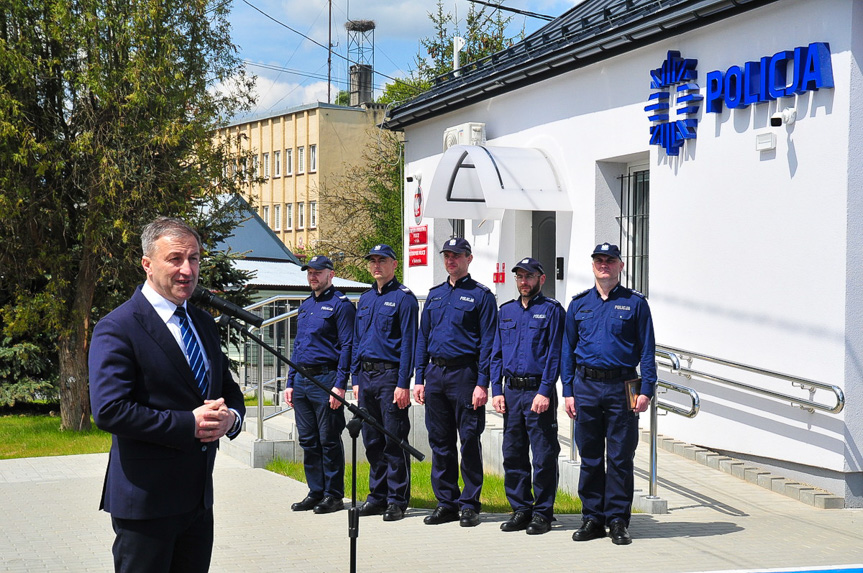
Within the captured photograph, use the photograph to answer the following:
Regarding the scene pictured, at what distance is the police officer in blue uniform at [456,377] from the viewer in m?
7.76

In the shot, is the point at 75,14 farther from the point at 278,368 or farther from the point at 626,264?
the point at 626,264

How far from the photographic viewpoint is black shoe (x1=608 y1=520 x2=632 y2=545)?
702 cm

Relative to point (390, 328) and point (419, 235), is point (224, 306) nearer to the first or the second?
point (390, 328)

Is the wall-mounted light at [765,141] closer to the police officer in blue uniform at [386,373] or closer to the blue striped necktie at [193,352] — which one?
the police officer in blue uniform at [386,373]

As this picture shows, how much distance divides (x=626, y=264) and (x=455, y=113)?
4.77 meters

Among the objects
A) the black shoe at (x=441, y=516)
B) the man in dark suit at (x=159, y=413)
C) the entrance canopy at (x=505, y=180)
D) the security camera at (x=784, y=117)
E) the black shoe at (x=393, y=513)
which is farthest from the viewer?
the entrance canopy at (x=505, y=180)

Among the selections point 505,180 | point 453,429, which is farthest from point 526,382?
point 505,180

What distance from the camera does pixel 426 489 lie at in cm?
962

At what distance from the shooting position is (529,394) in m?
7.46

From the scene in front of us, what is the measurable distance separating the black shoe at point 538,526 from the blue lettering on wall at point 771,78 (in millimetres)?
4335

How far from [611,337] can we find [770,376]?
104 inches

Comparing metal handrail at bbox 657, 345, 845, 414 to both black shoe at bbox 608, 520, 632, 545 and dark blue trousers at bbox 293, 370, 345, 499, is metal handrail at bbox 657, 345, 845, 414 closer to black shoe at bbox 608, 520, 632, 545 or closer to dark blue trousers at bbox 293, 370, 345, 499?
black shoe at bbox 608, 520, 632, 545

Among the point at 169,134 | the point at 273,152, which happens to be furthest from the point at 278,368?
the point at 273,152

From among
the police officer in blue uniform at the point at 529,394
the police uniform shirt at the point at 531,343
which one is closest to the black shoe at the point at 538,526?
the police officer in blue uniform at the point at 529,394
